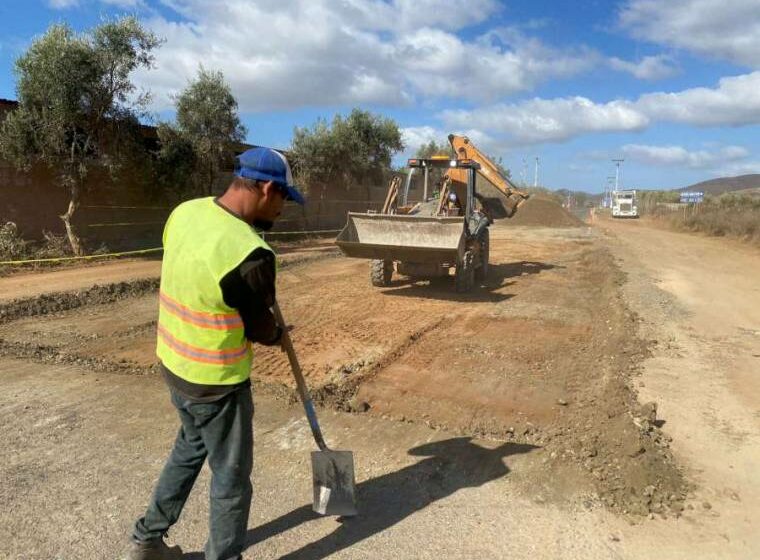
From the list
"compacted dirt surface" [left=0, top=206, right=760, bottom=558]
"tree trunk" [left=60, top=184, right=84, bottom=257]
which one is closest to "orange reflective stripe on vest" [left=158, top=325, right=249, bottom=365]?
"compacted dirt surface" [left=0, top=206, right=760, bottom=558]

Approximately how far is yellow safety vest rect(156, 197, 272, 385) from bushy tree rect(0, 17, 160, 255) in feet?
40.7

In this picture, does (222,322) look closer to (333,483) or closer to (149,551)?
(149,551)

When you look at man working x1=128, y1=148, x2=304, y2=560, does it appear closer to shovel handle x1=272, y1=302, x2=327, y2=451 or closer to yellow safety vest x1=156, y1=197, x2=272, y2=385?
yellow safety vest x1=156, y1=197, x2=272, y2=385

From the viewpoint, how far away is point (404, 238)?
1009cm

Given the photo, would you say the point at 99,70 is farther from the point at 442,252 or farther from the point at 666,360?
the point at 666,360

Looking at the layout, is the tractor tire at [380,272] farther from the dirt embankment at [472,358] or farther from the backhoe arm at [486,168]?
the backhoe arm at [486,168]

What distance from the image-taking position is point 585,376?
603 centimetres

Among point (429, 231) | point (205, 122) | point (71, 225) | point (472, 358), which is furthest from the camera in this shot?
point (205, 122)

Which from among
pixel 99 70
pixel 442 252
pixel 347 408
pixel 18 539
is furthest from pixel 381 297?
pixel 99 70

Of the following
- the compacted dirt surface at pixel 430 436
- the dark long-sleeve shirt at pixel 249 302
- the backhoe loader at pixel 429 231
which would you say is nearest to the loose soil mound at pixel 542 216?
the backhoe loader at pixel 429 231

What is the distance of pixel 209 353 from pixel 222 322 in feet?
0.51

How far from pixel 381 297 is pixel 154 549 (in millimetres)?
7657

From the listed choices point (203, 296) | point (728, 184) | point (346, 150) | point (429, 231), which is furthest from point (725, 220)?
point (728, 184)

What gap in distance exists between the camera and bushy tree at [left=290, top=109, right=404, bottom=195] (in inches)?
984
